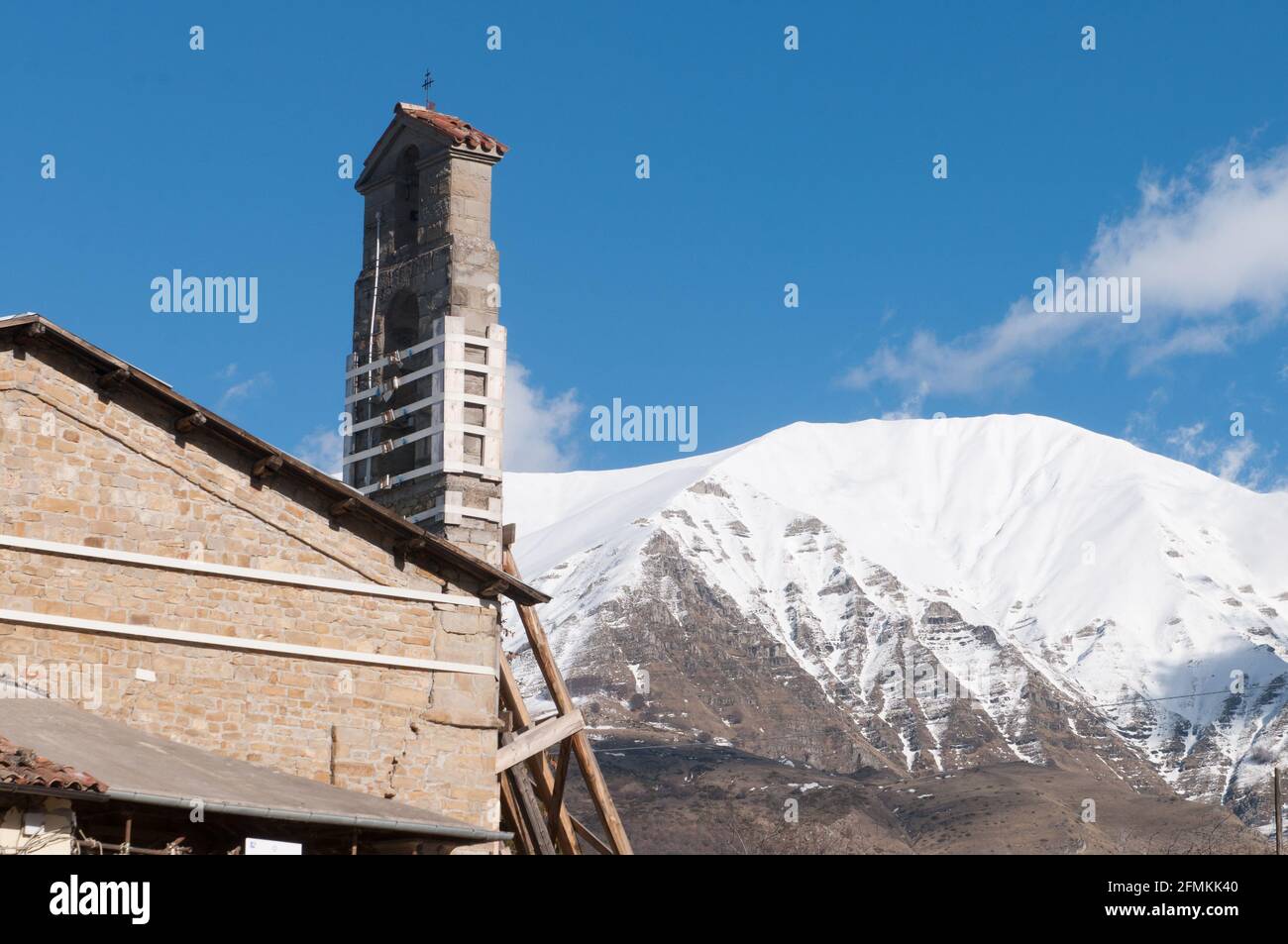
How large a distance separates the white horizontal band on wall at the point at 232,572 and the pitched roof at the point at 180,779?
1624mm

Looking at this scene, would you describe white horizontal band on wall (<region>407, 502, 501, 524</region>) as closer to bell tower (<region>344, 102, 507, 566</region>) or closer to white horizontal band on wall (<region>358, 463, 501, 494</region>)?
bell tower (<region>344, 102, 507, 566</region>)

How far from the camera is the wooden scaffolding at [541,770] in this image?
75.1 feet

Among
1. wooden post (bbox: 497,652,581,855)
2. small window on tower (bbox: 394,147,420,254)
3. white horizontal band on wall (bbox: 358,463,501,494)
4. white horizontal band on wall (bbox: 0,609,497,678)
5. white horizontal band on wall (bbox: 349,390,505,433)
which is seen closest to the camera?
white horizontal band on wall (bbox: 0,609,497,678)

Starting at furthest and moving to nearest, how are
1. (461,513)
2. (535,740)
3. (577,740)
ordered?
(577,740) → (461,513) → (535,740)

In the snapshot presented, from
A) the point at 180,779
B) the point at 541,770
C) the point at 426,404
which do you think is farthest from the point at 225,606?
the point at 541,770

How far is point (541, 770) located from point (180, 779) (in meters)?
7.93

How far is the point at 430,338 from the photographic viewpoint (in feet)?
83.1

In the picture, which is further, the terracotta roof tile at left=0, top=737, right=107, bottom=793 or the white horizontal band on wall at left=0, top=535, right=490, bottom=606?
the white horizontal band on wall at left=0, top=535, right=490, bottom=606

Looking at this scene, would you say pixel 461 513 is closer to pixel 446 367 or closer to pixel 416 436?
pixel 416 436

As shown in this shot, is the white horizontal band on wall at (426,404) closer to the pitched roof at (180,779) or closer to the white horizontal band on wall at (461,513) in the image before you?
the white horizontal band on wall at (461,513)

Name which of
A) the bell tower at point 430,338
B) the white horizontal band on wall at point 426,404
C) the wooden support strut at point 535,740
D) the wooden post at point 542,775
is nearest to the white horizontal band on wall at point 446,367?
the bell tower at point 430,338

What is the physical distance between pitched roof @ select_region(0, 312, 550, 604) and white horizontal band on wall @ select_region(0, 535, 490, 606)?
1.38ft

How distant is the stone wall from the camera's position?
64.5 ft

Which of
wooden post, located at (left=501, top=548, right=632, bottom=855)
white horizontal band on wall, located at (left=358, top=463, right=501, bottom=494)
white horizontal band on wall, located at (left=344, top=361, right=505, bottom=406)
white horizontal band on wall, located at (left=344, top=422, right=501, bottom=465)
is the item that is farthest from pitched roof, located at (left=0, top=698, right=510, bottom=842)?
white horizontal band on wall, located at (left=344, top=361, right=505, bottom=406)
